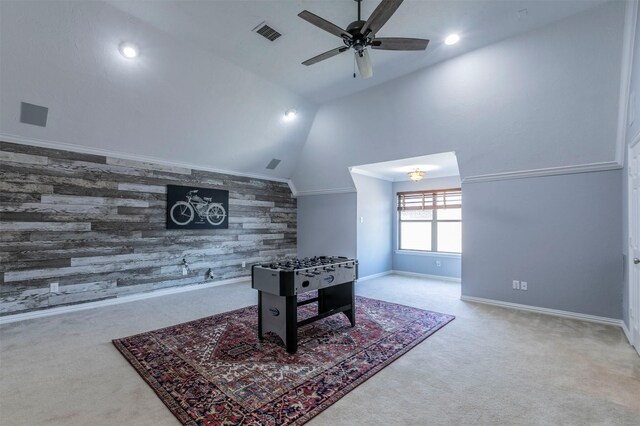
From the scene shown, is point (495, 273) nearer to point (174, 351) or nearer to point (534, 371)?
point (534, 371)

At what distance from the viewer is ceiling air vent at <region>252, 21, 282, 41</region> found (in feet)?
11.2

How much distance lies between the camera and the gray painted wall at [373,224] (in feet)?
21.9

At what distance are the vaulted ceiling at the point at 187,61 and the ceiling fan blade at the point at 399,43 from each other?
541 millimetres

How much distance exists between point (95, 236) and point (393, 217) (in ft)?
20.5

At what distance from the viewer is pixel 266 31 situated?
3.51 meters

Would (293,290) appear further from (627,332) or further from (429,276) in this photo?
(429,276)

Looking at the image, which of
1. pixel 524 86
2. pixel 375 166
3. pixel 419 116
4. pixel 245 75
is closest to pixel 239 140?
pixel 245 75

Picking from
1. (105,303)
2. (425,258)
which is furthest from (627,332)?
(105,303)

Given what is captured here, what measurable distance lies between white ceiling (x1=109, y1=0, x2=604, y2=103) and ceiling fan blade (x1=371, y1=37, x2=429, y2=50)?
52 cm

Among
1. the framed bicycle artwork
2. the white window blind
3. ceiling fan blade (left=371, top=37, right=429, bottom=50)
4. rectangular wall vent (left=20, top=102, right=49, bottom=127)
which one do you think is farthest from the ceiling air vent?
the white window blind

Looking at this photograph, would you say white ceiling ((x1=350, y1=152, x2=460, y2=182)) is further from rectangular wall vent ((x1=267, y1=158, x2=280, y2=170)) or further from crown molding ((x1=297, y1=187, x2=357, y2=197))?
rectangular wall vent ((x1=267, y1=158, x2=280, y2=170))

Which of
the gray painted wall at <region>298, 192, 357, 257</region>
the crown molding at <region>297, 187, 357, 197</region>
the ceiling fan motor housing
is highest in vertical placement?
the ceiling fan motor housing

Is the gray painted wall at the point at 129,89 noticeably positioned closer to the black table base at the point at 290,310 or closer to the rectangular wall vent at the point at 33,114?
the rectangular wall vent at the point at 33,114

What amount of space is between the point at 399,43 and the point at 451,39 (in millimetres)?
1210
